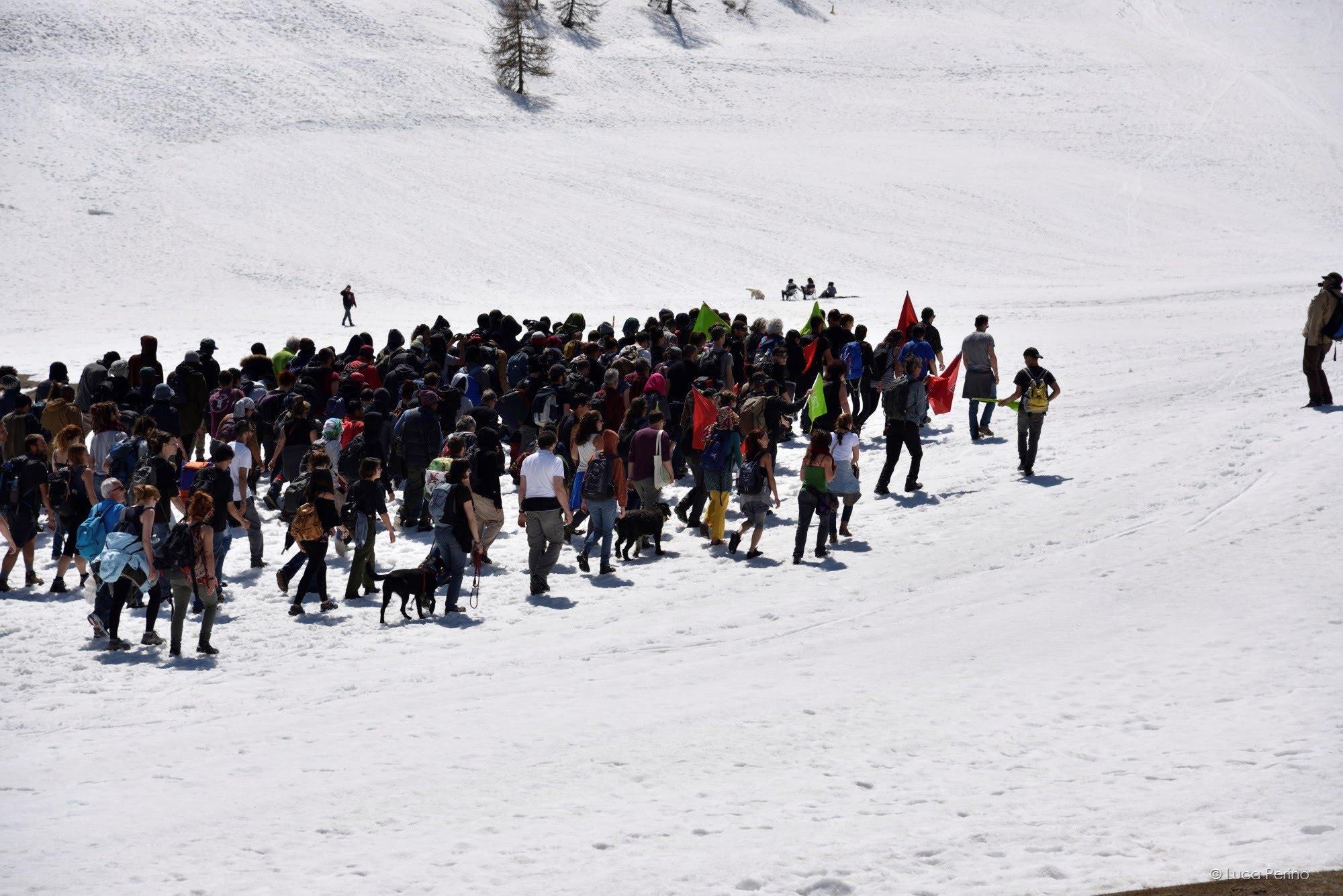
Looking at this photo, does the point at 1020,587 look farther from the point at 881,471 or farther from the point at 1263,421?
the point at 1263,421

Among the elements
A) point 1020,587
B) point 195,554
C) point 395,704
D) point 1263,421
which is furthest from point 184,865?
point 1263,421

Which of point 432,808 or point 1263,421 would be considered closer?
point 432,808

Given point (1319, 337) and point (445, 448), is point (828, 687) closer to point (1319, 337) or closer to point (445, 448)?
point (445, 448)

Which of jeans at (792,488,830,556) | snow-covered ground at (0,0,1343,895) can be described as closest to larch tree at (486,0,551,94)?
snow-covered ground at (0,0,1343,895)

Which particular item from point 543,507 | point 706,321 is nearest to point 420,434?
point 543,507

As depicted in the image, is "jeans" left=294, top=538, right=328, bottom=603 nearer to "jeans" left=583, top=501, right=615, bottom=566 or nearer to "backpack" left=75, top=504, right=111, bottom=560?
"backpack" left=75, top=504, right=111, bottom=560

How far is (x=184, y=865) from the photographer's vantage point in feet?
26.3

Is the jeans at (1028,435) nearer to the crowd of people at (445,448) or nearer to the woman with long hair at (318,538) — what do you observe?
the crowd of people at (445,448)

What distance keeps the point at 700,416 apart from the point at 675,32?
221 feet

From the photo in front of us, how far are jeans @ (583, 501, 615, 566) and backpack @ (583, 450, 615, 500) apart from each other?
0.06m

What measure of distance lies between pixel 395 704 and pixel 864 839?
4.05m

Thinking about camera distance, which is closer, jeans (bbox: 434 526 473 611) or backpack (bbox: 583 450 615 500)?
jeans (bbox: 434 526 473 611)

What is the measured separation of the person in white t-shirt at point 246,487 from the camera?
1359 centimetres

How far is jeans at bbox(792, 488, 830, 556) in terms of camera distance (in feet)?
44.8
